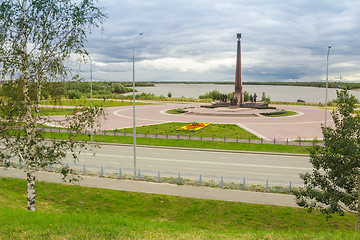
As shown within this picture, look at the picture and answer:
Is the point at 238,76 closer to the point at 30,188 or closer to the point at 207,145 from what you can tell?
the point at 207,145

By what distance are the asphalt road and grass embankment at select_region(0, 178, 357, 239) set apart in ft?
17.3

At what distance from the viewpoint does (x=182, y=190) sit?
1773 cm

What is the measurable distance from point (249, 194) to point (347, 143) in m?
7.43

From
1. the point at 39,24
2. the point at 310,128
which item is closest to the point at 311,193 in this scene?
the point at 39,24

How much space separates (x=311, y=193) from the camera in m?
11.6

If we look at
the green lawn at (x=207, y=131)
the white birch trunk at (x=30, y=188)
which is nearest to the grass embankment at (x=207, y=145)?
the green lawn at (x=207, y=131)

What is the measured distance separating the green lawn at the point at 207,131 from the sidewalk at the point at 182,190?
17550 mm

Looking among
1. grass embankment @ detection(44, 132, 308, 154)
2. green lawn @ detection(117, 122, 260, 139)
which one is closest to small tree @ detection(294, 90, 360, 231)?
grass embankment @ detection(44, 132, 308, 154)

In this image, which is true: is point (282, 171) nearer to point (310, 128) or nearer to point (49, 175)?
point (49, 175)

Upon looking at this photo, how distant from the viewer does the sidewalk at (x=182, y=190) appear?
16328 millimetres

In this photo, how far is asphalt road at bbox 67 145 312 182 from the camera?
2125 cm

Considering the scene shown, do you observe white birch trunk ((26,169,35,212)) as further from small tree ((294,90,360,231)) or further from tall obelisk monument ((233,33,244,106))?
tall obelisk monument ((233,33,244,106))

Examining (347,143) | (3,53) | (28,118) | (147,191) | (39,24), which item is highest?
(39,24)

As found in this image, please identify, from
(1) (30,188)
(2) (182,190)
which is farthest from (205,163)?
(1) (30,188)
